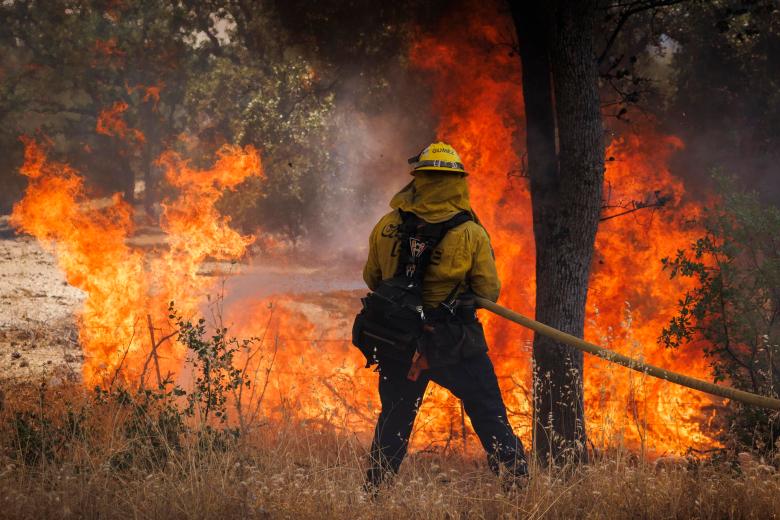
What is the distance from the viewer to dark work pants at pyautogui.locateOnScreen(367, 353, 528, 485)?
12.7 ft

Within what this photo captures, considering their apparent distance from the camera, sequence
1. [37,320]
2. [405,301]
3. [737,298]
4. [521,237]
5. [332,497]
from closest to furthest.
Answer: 1. [332,497]
2. [405,301]
3. [737,298]
4. [521,237]
5. [37,320]

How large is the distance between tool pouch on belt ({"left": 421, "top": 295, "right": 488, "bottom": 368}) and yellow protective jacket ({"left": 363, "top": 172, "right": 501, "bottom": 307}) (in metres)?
0.16

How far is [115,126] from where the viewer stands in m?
25.2

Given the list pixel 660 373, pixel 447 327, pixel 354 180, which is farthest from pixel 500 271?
pixel 354 180

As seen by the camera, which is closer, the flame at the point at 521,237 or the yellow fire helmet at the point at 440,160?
the yellow fire helmet at the point at 440,160

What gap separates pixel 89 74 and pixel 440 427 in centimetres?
2297

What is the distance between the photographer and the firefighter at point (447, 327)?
13.0 feet

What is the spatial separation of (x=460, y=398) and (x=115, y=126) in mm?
24395

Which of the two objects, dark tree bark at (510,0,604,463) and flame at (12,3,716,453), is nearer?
dark tree bark at (510,0,604,463)

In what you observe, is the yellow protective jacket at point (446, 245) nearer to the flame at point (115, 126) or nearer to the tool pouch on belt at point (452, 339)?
the tool pouch on belt at point (452, 339)

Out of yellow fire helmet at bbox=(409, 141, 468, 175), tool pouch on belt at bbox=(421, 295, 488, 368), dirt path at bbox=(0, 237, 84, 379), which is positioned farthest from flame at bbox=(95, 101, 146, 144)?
tool pouch on belt at bbox=(421, 295, 488, 368)

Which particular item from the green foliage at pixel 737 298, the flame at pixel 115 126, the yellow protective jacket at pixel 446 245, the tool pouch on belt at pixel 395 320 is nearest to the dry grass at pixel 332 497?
the tool pouch on belt at pixel 395 320

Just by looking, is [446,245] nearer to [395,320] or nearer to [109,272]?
[395,320]

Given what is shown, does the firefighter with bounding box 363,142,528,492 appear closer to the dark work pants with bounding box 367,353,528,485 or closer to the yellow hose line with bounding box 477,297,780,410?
the dark work pants with bounding box 367,353,528,485
